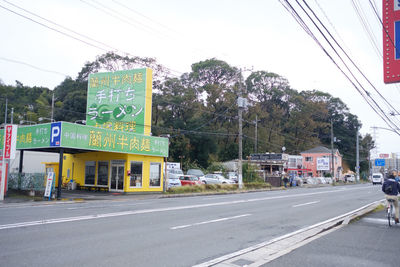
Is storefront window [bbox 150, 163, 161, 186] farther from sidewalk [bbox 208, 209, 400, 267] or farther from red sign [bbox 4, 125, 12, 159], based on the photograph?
sidewalk [bbox 208, 209, 400, 267]

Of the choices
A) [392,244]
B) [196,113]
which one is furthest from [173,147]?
[392,244]

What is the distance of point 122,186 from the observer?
1027 inches

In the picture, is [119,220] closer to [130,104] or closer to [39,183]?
[39,183]

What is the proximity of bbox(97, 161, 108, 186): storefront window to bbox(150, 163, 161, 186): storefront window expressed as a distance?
11.5 feet

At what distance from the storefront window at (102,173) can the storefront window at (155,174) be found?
11.5ft

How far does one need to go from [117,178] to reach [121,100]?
671cm

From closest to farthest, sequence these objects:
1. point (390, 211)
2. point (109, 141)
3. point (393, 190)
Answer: point (393, 190) < point (390, 211) < point (109, 141)

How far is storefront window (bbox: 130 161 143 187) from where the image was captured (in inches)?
1038

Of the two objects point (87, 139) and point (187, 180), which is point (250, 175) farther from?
point (87, 139)

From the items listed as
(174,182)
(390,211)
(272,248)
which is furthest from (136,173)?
(272,248)

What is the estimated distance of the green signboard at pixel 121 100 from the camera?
28031mm

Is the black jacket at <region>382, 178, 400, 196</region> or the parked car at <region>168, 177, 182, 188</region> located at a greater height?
the black jacket at <region>382, 178, 400, 196</region>

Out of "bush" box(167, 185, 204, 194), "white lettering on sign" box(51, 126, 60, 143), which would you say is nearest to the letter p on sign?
"white lettering on sign" box(51, 126, 60, 143)

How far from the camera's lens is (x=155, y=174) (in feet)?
92.3
